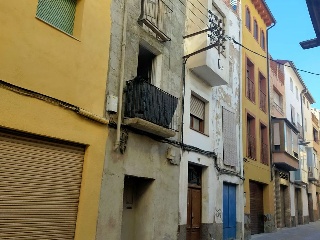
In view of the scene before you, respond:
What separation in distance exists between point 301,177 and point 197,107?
17421mm

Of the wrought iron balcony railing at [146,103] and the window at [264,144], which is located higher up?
the window at [264,144]

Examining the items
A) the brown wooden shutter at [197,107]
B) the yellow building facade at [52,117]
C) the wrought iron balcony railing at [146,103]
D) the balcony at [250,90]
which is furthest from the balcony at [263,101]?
the yellow building facade at [52,117]

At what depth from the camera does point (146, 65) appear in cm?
998

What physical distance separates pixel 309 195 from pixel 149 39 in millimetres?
26106

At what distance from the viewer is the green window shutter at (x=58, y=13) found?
6480 millimetres

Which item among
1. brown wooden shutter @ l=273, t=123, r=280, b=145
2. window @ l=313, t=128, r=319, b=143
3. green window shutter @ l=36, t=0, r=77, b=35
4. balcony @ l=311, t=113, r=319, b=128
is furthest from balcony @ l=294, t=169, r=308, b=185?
green window shutter @ l=36, t=0, r=77, b=35

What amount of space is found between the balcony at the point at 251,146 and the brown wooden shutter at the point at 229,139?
219 cm

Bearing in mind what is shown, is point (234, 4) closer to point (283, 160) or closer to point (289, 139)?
point (283, 160)

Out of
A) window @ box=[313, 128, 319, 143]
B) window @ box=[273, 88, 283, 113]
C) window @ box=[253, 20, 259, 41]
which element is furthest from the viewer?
window @ box=[313, 128, 319, 143]

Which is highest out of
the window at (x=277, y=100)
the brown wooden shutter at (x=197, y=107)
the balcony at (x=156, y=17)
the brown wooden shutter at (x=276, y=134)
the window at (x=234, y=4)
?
the window at (x=234, y=4)

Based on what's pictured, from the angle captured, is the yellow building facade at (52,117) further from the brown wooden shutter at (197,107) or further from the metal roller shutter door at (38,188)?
the brown wooden shutter at (197,107)

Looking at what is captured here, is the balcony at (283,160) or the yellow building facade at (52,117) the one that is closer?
the yellow building facade at (52,117)

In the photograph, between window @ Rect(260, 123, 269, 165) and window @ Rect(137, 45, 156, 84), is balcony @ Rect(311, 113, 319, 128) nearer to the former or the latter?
window @ Rect(260, 123, 269, 165)

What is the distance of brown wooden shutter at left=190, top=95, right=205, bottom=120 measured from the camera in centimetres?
1116
